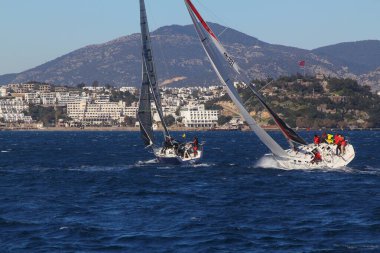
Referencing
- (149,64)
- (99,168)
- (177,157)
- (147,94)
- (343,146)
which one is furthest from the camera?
(147,94)

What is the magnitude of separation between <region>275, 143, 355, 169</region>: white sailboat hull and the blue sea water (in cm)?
81

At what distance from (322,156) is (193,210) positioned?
19807 mm

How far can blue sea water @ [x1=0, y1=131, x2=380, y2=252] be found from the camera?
30.9 metres

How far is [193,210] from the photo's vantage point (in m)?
38.8

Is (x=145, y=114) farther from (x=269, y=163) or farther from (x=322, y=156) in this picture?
(x=322, y=156)

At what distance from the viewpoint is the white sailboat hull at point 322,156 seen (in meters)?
57.0

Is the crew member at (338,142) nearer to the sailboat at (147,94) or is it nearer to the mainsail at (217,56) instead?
the mainsail at (217,56)

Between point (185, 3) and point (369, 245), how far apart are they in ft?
98.6

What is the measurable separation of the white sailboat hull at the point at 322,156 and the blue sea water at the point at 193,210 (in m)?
0.81

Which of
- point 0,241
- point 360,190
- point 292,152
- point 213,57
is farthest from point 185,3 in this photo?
point 0,241

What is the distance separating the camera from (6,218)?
37.0 meters

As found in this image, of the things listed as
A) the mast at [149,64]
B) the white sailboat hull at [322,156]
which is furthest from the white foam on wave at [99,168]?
the white sailboat hull at [322,156]

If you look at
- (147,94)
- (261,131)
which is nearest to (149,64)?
(147,94)

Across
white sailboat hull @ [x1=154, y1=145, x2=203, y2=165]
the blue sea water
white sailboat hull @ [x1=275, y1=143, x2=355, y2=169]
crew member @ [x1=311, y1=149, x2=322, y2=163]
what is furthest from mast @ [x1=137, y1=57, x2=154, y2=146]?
crew member @ [x1=311, y1=149, x2=322, y2=163]
